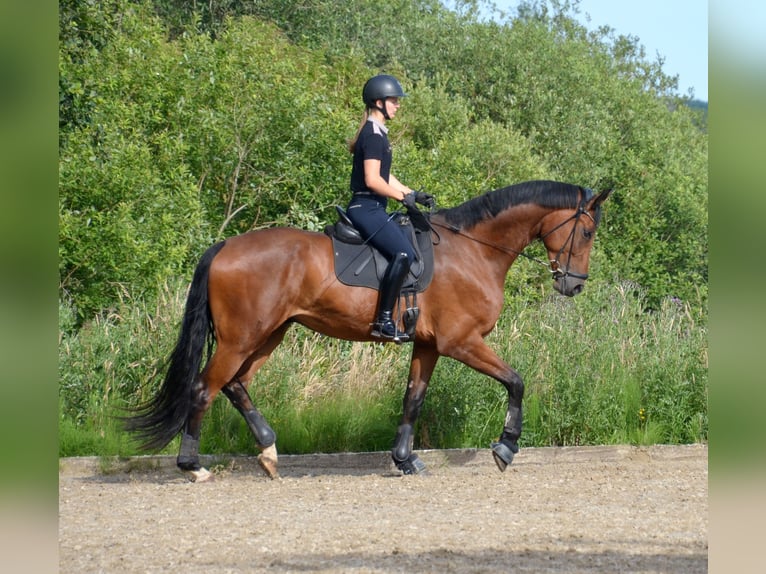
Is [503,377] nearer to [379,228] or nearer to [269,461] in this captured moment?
[379,228]

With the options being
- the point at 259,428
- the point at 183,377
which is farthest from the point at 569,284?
the point at 183,377

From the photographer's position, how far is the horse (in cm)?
879

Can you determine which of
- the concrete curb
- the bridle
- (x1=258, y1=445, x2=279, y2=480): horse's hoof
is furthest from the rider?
the concrete curb

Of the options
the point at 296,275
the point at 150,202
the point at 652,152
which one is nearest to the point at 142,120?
the point at 150,202

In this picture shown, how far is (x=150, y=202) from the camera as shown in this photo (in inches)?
527

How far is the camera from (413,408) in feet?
30.7

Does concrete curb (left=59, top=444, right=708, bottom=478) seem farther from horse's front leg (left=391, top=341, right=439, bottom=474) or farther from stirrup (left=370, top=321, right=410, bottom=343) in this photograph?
stirrup (left=370, top=321, right=410, bottom=343)

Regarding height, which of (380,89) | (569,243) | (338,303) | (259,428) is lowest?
(259,428)

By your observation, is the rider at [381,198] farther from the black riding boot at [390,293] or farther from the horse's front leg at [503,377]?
the horse's front leg at [503,377]

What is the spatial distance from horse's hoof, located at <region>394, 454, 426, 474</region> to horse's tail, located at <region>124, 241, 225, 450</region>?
1936mm

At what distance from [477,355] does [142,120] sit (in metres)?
8.90

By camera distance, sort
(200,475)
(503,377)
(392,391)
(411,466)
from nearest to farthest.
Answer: (200,475), (503,377), (411,466), (392,391)

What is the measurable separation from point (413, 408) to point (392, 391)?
1433mm
